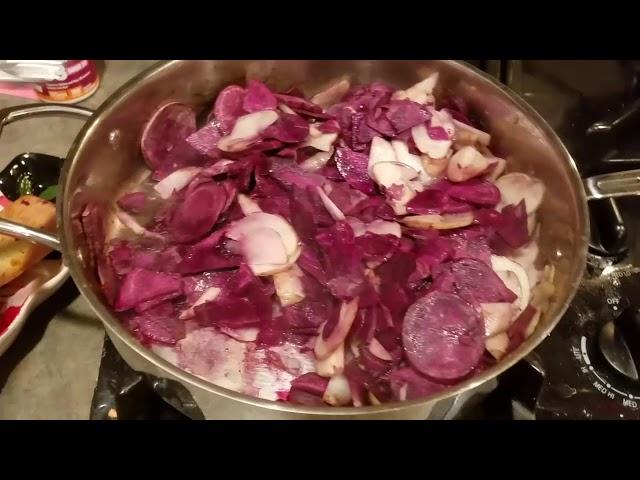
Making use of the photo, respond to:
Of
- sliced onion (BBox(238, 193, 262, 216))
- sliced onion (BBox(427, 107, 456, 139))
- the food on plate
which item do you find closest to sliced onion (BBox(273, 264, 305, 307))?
the food on plate

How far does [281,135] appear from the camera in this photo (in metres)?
1.01

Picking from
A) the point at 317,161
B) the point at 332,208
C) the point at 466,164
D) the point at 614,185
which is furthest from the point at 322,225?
the point at 614,185

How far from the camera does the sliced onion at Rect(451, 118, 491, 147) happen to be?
3.39 ft

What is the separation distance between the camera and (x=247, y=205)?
0.99 meters

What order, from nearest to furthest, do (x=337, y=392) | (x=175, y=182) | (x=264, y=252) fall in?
(x=337, y=392) < (x=264, y=252) < (x=175, y=182)

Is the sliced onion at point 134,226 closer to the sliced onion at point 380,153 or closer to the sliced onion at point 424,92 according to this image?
the sliced onion at point 380,153

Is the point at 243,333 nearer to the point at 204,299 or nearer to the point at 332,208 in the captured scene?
the point at 204,299

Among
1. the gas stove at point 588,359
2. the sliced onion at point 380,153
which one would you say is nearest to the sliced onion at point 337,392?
the gas stove at point 588,359

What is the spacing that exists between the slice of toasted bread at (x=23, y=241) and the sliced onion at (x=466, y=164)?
58 centimetres

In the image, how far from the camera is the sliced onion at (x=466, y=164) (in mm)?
995

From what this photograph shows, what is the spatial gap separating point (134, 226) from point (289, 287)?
27cm

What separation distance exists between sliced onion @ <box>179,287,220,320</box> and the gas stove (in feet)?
0.33

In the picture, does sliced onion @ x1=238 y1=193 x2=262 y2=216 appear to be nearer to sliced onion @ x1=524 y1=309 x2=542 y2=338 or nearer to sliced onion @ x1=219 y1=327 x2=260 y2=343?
sliced onion @ x1=219 y1=327 x2=260 y2=343

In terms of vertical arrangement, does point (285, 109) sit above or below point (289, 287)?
above
